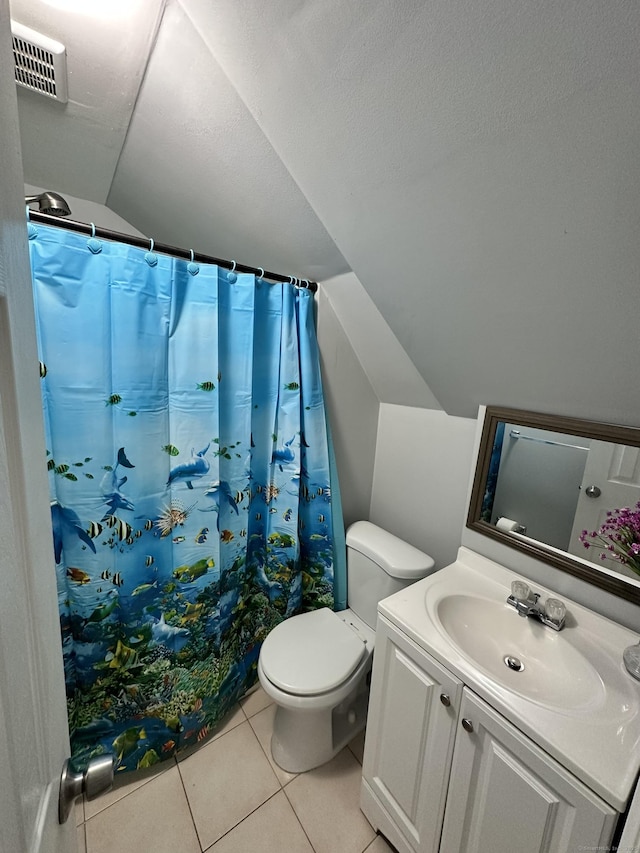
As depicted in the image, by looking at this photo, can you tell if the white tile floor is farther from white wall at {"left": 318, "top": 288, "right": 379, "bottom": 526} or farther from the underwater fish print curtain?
white wall at {"left": 318, "top": 288, "right": 379, "bottom": 526}

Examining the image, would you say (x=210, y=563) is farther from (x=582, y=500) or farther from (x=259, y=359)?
(x=582, y=500)

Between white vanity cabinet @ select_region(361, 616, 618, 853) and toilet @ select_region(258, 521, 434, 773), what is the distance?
0.21m

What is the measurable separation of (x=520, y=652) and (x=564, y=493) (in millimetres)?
531

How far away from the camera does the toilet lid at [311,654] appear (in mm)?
1215

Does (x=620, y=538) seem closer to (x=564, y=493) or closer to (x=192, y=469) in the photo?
(x=564, y=493)

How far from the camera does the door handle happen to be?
472mm

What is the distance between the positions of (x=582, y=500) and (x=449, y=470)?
0.50m

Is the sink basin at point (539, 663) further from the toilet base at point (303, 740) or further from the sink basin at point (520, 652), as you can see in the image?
the toilet base at point (303, 740)

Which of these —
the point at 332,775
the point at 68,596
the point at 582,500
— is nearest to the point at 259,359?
the point at 68,596

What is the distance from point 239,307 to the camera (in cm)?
134

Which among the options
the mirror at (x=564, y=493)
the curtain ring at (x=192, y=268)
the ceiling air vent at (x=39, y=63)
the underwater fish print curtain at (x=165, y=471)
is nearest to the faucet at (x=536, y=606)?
the mirror at (x=564, y=493)

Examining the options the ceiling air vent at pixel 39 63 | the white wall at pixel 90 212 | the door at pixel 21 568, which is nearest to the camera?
the door at pixel 21 568

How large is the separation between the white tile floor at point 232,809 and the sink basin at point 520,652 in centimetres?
77

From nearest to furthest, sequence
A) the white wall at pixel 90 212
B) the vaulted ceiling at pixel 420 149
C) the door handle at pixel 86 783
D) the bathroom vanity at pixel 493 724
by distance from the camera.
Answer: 1. the door handle at pixel 86 783
2. the vaulted ceiling at pixel 420 149
3. the bathroom vanity at pixel 493 724
4. the white wall at pixel 90 212
